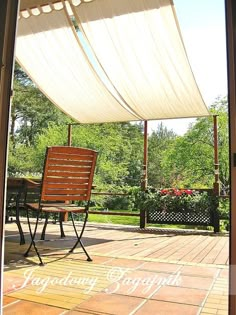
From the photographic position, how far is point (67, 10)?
4258 mm

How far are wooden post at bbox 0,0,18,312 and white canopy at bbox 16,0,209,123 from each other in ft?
8.33

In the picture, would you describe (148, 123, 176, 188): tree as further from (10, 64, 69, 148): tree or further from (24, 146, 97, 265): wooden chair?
(24, 146, 97, 265): wooden chair

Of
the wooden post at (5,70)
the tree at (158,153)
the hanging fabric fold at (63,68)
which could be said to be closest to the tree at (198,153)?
the tree at (158,153)

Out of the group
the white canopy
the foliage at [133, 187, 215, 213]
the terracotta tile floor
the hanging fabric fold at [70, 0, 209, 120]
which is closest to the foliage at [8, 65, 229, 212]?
the foliage at [133, 187, 215, 213]

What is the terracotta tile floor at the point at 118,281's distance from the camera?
1.85 meters

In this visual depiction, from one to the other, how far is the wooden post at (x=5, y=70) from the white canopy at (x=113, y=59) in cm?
254

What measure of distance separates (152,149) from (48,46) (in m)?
11.5

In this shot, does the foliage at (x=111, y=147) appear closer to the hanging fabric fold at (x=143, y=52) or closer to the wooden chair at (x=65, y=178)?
the hanging fabric fold at (x=143, y=52)

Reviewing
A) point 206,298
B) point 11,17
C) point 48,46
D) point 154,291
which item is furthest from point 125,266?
point 48,46

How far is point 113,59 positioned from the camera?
4.86 meters

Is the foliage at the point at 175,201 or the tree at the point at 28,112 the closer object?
the foliage at the point at 175,201

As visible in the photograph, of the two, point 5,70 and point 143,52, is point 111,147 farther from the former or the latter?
point 5,70

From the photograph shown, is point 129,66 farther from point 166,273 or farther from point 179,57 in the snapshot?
point 166,273

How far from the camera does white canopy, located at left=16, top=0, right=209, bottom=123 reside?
13.5ft
